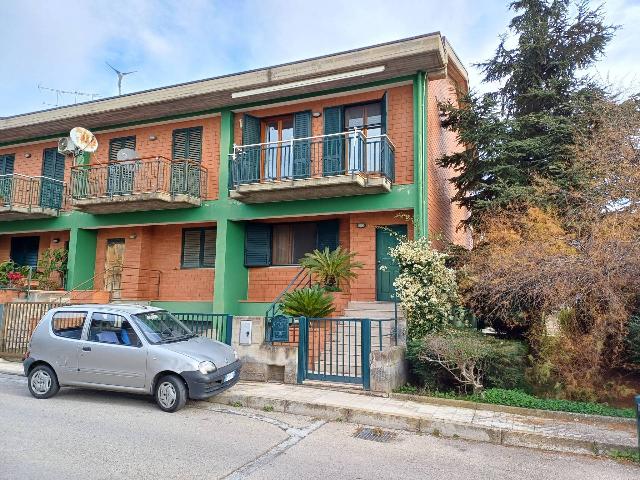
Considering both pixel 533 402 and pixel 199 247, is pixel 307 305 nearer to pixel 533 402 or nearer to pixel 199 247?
pixel 533 402

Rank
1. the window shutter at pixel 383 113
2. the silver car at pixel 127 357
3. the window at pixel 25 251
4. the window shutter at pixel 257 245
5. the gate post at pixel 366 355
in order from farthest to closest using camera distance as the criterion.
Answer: the window at pixel 25 251 → the window shutter at pixel 257 245 → the window shutter at pixel 383 113 → the gate post at pixel 366 355 → the silver car at pixel 127 357

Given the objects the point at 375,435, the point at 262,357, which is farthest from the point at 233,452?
the point at 262,357

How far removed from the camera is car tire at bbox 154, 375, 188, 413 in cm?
720

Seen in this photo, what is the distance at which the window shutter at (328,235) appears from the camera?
537 inches

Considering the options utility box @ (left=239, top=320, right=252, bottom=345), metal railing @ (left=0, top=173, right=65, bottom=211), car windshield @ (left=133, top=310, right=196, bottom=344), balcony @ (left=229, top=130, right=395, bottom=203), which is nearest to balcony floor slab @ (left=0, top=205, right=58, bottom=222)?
metal railing @ (left=0, top=173, right=65, bottom=211)

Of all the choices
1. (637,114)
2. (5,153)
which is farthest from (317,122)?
(5,153)

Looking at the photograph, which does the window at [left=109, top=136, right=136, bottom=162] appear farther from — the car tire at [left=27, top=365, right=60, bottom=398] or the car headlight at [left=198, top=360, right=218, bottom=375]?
→ the car headlight at [left=198, top=360, right=218, bottom=375]

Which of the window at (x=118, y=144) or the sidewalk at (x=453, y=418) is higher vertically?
the window at (x=118, y=144)

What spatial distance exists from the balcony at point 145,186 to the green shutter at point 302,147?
3.27 meters

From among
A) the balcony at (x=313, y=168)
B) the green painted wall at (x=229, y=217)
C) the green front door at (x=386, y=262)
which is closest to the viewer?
the balcony at (x=313, y=168)

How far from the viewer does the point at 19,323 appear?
1186 centimetres

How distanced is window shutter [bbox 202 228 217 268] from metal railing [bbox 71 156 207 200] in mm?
1504

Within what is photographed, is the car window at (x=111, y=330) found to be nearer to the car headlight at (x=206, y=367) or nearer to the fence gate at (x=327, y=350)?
the car headlight at (x=206, y=367)

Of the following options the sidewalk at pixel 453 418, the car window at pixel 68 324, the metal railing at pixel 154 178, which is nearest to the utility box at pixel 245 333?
the sidewalk at pixel 453 418
